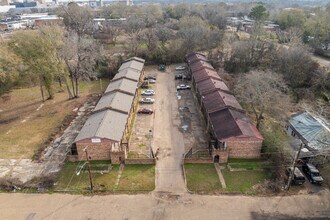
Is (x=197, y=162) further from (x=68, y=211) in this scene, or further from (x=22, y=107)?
(x=22, y=107)

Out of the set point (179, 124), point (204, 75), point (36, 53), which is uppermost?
point (36, 53)

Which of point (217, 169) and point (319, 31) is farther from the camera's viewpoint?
point (319, 31)

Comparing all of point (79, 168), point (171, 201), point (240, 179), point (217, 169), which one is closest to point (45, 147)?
point (79, 168)

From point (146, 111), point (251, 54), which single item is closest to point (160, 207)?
point (146, 111)

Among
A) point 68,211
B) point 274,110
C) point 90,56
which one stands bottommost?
point 68,211

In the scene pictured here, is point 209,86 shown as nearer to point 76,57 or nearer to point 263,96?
point 263,96

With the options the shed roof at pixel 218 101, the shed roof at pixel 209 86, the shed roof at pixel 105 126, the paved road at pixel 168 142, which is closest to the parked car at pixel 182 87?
the paved road at pixel 168 142
